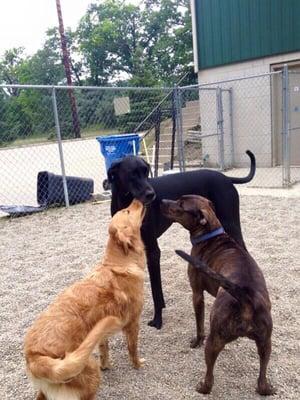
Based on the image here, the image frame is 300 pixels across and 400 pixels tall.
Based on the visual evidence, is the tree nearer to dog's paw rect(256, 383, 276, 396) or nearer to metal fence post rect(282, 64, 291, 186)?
metal fence post rect(282, 64, 291, 186)

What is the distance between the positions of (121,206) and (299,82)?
311 inches

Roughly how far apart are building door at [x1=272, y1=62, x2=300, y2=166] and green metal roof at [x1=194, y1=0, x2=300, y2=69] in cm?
67

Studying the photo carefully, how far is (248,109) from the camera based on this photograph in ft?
35.7

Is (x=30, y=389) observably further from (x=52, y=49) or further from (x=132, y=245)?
(x=52, y=49)

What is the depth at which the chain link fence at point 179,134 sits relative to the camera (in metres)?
8.11

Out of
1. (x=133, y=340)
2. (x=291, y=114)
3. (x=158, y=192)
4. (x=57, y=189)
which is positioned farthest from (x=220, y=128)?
(x=133, y=340)

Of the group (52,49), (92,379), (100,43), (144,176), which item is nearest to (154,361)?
(92,379)

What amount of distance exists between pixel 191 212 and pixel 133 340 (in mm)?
966

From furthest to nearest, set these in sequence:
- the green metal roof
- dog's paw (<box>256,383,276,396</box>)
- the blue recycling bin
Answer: the green metal roof
the blue recycling bin
dog's paw (<box>256,383,276,396</box>)

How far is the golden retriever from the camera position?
6.16 feet

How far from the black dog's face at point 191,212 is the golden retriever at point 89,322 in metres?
0.26

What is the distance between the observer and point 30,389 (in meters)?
2.55

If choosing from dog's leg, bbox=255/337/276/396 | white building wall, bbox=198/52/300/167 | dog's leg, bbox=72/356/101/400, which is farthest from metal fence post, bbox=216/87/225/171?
dog's leg, bbox=72/356/101/400

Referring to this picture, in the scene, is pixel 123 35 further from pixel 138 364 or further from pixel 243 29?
pixel 138 364
